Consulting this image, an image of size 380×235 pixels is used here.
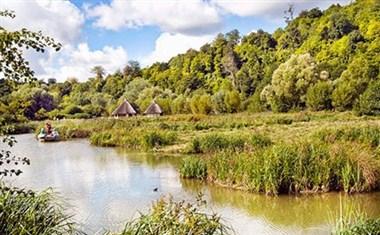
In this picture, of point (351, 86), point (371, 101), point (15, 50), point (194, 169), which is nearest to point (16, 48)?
point (15, 50)

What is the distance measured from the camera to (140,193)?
11.7 meters

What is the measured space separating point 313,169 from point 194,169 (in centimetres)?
344

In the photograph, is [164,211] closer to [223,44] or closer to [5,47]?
[5,47]

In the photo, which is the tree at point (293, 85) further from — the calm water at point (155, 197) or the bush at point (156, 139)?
the calm water at point (155, 197)

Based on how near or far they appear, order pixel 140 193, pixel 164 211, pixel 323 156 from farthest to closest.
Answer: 1. pixel 140 193
2. pixel 323 156
3. pixel 164 211

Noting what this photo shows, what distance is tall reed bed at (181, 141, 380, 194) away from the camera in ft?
34.3

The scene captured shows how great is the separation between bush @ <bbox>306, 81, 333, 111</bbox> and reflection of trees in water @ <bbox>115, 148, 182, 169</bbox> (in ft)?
52.3

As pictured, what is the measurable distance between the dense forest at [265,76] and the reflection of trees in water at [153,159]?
19.2 ft

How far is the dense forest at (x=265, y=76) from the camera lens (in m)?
33.0

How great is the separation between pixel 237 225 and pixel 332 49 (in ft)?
122

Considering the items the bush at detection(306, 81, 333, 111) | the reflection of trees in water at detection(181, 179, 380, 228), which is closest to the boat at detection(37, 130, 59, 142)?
the bush at detection(306, 81, 333, 111)

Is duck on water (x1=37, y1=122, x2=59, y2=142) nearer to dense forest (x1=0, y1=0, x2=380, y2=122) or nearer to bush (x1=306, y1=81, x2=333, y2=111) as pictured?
dense forest (x1=0, y1=0, x2=380, y2=122)

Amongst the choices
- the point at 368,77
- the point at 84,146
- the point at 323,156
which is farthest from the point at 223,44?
the point at 323,156

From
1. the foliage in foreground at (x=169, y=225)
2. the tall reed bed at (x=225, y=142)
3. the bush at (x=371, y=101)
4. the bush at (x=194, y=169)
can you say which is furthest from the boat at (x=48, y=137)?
the foliage in foreground at (x=169, y=225)
